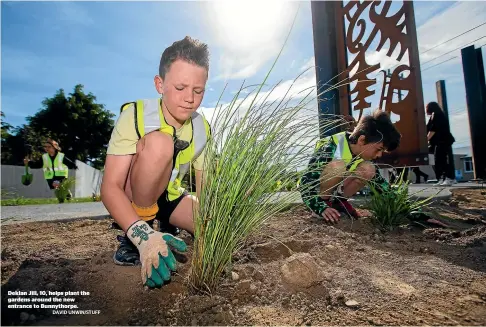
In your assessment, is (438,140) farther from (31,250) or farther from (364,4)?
(31,250)

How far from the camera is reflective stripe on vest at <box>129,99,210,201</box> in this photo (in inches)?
54.4

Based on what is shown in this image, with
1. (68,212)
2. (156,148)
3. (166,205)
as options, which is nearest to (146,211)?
(166,205)

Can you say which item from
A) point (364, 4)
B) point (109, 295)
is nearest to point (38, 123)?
point (364, 4)

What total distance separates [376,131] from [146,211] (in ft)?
5.69

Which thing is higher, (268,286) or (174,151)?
(174,151)

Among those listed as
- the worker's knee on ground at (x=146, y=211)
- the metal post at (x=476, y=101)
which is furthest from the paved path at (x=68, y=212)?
the metal post at (x=476, y=101)

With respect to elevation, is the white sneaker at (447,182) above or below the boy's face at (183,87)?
below

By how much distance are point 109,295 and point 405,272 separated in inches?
45.2

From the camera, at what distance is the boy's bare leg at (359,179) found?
7.36 feet

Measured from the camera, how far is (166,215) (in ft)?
5.56

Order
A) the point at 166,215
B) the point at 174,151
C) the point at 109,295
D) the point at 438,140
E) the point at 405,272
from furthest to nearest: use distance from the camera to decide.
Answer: the point at 438,140 → the point at 166,215 → the point at 174,151 → the point at 405,272 → the point at 109,295

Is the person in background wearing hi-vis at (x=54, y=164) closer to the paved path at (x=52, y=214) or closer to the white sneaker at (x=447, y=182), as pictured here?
the paved path at (x=52, y=214)

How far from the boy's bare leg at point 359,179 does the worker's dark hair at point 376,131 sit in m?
0.19

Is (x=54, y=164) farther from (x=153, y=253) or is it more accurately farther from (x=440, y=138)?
(x=440, y=138)
